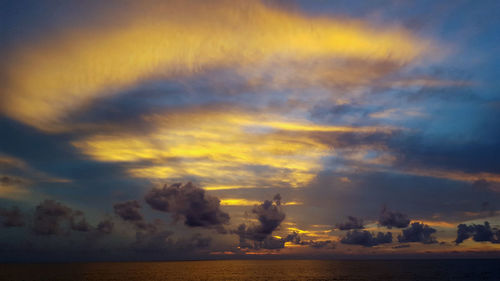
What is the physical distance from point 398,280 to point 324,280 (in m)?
34.5

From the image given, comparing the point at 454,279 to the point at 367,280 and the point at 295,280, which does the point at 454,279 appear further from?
the point at 295,280

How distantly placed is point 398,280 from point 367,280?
14239 mm

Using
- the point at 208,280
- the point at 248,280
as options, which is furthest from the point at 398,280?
the point at 208,280

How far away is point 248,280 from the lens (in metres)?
196

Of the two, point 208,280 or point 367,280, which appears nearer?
point 367,280

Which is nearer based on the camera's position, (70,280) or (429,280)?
(429,280)

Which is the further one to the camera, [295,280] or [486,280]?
[295,280]

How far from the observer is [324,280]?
190 metres

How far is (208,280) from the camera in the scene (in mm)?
197375

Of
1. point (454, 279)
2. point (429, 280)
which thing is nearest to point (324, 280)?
point (429, 280)

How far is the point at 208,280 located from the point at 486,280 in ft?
436

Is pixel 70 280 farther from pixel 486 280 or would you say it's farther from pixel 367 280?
pixel 486 280

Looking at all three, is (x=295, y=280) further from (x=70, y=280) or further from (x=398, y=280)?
(x=70, y=280)

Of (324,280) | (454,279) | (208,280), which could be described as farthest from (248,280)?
(454,279)
